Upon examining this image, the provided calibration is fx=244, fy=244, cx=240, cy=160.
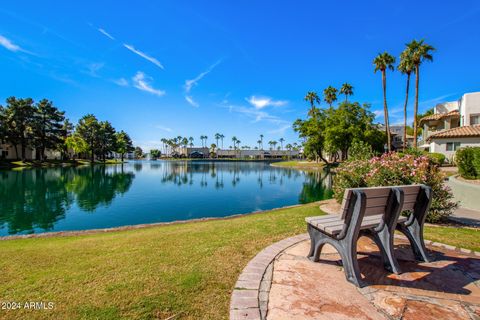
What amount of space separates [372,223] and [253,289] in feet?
5.97

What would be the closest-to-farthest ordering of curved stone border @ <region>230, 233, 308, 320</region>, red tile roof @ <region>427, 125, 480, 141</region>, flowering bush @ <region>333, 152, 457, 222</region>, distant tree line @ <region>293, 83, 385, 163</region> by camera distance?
curved stone border @ <region>230, 233, 308, 320</region> < flowering bush @ <region>333, 152, 457, 222</region> < red tile roof @ <region>427, 125, 480, 141</region> < distant tree line @ <region>293, 83, 385, 163</region>

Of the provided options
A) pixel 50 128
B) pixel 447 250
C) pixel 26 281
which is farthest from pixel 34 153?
pixel 447 250

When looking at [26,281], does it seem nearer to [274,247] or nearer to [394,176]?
[274,247]

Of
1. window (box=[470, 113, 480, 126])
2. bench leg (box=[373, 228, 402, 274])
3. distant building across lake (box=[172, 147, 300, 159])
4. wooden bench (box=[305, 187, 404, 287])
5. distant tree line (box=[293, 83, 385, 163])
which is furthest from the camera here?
distant building across lake (box=[172, 147, 300, 159])

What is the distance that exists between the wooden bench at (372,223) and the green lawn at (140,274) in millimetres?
1260

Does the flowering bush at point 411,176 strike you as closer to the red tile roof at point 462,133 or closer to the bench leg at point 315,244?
the bench leg at point 315,244

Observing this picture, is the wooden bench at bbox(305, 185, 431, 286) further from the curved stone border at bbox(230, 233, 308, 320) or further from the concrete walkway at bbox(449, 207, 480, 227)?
the concrete walkway at bbox(449, 207, 480, 227)

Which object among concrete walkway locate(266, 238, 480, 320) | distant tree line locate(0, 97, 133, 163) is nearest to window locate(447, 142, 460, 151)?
concrete walkway locate(266, 238, 480, 320)

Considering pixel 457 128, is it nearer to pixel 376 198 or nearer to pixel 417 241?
pixel 417 241

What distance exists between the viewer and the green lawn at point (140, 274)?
2.41 meters

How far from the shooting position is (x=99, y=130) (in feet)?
196

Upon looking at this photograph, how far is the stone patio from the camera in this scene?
7.62 ft

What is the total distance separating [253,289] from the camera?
107 inches

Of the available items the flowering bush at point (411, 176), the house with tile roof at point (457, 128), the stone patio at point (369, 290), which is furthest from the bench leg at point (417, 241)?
the house with tile roof at point (457, 128)
